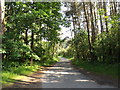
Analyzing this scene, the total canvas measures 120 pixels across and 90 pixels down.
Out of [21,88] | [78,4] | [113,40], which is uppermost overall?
[78,4]

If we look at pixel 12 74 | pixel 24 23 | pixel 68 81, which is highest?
pixel 24 23

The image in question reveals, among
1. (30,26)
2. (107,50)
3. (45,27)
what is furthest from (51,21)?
(107,50)

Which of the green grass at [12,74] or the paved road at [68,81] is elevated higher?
the green grass at [12,74]

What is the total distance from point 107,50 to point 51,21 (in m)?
6.81

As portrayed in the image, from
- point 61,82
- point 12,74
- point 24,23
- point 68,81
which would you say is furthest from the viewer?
point 24,23

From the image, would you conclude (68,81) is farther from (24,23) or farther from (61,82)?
(24,23)

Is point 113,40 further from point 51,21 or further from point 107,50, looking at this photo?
point 51,21

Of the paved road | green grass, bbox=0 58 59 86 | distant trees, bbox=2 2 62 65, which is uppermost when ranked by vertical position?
distant trees, bbox=2 2 62 65

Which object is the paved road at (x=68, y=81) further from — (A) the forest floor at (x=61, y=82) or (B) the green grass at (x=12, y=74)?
(B) the green grass at (x=12, y=74)

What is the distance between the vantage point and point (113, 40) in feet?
40.7

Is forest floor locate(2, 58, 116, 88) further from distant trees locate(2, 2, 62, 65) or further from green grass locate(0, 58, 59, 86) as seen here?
distant trees locate(2, 2, 62, 65)

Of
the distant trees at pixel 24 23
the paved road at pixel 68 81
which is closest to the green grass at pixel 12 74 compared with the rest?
the distant trees at pixel 24 23

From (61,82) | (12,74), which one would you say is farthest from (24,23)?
(61,82)

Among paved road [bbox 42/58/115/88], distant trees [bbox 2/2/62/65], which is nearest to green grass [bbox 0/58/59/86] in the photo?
distant trees [bbox 2/2/62/65]
